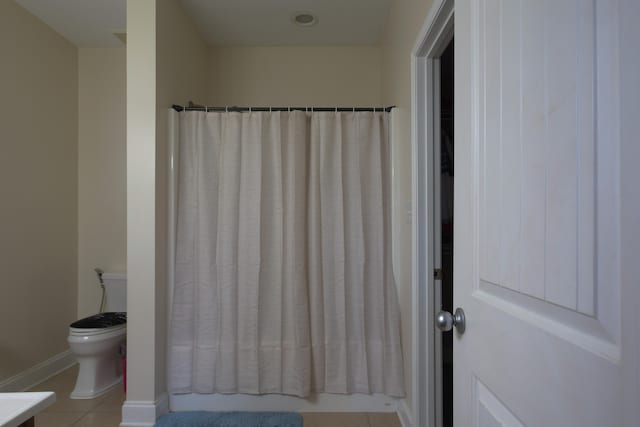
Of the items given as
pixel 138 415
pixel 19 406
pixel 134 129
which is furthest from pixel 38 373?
pixel 19 406

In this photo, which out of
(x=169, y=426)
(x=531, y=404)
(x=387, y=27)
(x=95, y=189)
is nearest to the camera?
(x=531, y=404)

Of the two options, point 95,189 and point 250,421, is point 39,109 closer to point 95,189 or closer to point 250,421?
point 95,189

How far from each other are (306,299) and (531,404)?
166cm

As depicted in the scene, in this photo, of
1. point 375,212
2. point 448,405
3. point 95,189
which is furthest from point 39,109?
point 448,405

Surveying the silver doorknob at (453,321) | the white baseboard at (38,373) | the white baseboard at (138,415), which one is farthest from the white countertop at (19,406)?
the white baseboard at (38,373)

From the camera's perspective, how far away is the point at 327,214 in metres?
2.15

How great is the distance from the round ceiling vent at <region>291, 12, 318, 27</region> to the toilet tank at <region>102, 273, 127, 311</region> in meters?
2.47

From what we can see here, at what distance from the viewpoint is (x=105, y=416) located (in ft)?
6.86

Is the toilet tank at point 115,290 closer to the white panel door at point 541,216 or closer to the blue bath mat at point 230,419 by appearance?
the blue bath mat at point 230,419

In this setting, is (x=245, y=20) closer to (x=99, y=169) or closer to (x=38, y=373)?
(x=99, y=169)

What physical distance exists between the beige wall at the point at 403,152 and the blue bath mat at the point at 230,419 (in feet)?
2.38

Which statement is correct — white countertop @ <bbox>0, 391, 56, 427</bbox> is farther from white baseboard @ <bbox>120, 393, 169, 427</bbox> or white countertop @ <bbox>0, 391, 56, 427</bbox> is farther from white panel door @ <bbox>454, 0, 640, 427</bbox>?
white baseboard @ <bbox>120, 393, 169, 427</bbox>

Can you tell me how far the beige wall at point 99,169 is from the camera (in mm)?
2990

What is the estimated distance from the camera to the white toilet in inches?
89.4
